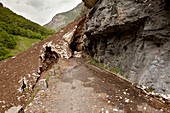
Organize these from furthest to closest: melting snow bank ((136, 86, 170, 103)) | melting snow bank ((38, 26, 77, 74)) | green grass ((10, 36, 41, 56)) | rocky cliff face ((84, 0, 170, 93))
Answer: green grass ((10, 36, 41, 56)) → melting snow bank ((38, 26, 77, 74)) → rocky cliff face ((84, 0, 170, 93)) → melting snow bank ((136, 86, 170, 103))

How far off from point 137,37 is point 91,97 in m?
4.12

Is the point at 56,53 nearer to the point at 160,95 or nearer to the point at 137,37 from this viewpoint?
the point at 137,37

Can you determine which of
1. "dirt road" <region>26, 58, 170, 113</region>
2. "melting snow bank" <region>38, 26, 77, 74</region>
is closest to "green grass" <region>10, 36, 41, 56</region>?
"melting snow bank" <region>38, 26, 77, 74</region>

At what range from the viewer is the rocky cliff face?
1038 cm

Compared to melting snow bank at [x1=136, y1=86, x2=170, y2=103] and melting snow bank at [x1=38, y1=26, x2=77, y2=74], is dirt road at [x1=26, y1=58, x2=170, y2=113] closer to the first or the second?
melting snow bank at [x1=136, y1=86, x2=170, y2=103]

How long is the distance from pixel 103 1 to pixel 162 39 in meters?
5.72

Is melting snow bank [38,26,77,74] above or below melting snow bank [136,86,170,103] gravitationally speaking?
Result: above

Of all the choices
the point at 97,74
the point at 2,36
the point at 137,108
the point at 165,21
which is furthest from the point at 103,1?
the point at 2,36

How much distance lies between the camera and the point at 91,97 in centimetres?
1079

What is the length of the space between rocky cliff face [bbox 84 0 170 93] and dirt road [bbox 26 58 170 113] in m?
0.73

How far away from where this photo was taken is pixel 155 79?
10266mm

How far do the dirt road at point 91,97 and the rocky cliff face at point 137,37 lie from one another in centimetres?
73

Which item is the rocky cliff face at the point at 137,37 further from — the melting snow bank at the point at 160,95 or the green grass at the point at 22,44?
the green grass at the point at 22,44

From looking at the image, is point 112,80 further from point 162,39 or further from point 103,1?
point 103,1
